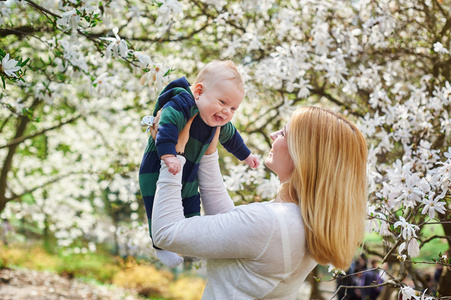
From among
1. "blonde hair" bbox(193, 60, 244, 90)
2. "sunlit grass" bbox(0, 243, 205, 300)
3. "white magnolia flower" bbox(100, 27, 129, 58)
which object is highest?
"white magnolia flower" bbox(100, 27, 129, 58)

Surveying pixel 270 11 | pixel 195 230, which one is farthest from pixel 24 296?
pixel 195 230

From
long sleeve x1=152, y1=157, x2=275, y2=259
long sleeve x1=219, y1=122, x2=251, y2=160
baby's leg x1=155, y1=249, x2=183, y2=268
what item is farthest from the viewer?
long sleeve x1=219, y1=122, x2=251, y2=160

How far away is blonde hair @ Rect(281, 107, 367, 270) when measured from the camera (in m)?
1.30

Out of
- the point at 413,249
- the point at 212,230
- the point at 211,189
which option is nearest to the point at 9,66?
the point at 211,189

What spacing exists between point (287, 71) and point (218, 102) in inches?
88.1

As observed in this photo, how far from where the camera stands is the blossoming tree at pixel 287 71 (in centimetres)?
236

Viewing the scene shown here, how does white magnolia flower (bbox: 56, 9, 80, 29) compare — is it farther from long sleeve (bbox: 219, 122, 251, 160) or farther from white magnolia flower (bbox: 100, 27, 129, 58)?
long sleeve (bbox: 219, 122, 251, 160)

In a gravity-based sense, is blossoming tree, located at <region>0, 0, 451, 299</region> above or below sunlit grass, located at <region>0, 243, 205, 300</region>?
above

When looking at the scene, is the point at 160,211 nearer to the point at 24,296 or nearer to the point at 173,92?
the point at 173,92

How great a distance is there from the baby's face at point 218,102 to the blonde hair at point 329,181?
38cm

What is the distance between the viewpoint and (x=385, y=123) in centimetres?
356

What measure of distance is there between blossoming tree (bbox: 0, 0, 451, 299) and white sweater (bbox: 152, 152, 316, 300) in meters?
1.03

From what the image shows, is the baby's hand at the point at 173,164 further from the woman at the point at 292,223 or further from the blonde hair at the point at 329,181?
the blonde hair at the point at 329,181

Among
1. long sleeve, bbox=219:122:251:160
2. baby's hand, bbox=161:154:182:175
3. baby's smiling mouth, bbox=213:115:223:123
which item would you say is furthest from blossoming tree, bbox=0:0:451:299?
baby's hand, bbox=161:154:182:175
